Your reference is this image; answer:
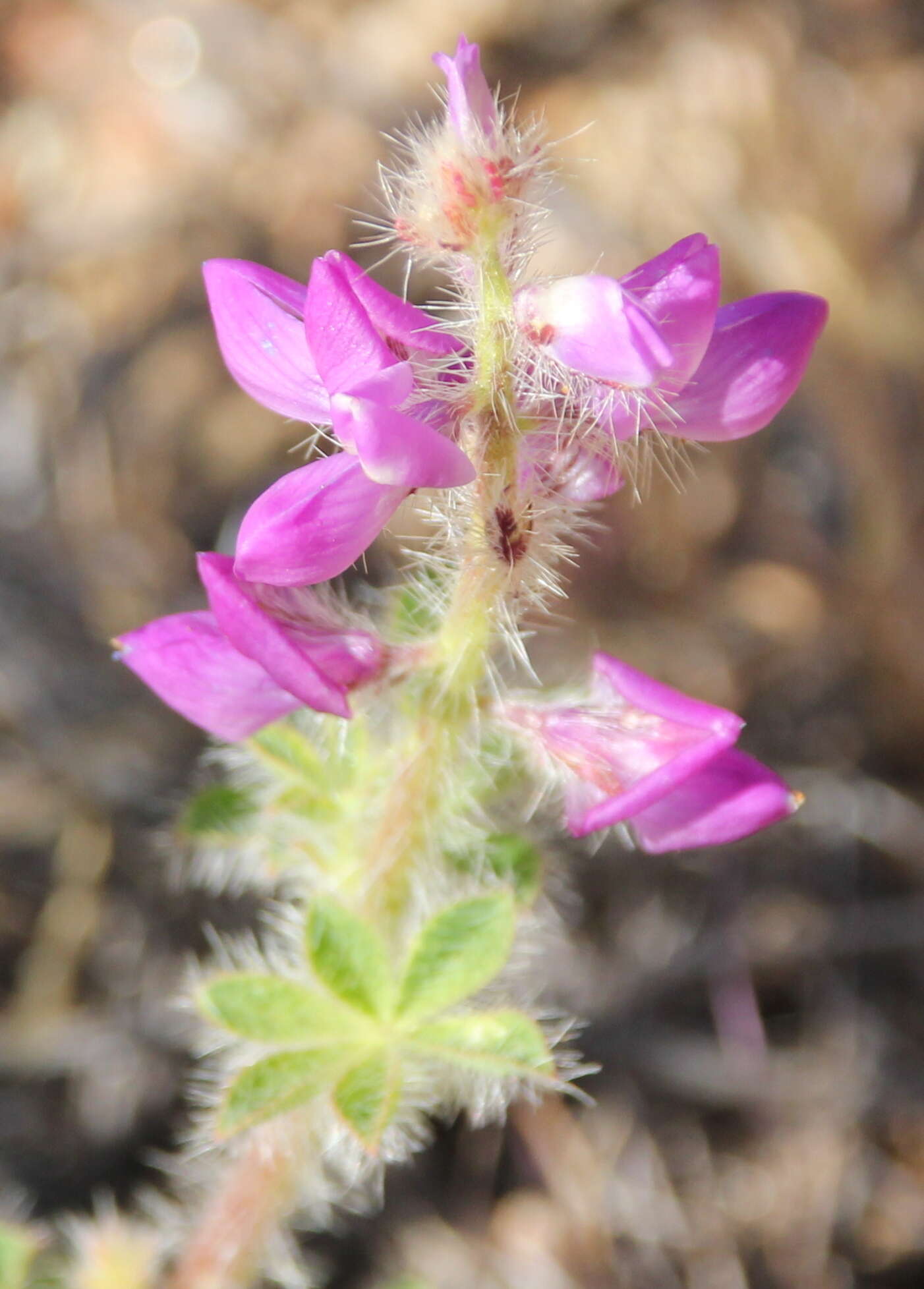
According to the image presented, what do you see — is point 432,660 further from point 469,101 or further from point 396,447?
point 469,101

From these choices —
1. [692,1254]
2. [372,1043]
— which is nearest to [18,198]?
[372,1043]

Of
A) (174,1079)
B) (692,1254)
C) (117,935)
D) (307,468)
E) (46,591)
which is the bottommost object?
(692,1254)

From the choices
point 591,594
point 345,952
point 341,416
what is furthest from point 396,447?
point 591,594

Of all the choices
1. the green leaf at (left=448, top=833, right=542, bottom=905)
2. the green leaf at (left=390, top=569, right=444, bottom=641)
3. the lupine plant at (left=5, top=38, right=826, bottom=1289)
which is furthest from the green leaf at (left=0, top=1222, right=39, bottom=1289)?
the green leaf at (left=390, top=569, right=444, bottom=641)

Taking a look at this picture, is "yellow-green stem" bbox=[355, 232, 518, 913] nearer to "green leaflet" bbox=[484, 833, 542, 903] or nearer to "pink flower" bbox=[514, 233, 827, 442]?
"pink flower" bbox=[514, 233, 827, 442]

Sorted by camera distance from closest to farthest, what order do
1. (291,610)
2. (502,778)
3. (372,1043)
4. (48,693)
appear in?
(291,610) → (372,1043) → (502,778) → (48,693)

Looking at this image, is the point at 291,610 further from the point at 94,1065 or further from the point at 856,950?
the point at 856,950
